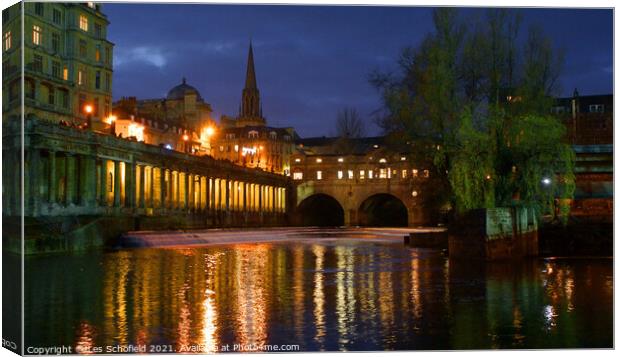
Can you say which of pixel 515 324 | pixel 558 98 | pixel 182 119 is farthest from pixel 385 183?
pixel 515 324

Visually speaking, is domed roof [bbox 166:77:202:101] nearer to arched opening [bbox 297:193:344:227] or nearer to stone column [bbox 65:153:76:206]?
arched opening [bbox 297:193:344:227]

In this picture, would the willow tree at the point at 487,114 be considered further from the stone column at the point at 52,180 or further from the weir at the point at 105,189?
the stone column at the point at 52,180

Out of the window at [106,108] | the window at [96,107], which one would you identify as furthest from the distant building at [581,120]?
the window at [106,108]

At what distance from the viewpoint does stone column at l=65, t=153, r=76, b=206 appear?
2276 inches

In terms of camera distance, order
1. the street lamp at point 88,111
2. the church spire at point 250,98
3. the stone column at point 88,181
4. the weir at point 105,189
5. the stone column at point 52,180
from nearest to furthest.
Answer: the weir at point 105,189 < the stone column at point 52,180 < the street lamp at point 88,111 < the stone column at point 88,181 < the church spire at point 250,98

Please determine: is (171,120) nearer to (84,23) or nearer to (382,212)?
(382,212)

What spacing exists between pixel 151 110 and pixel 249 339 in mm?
131996

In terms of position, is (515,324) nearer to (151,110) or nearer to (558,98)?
(558,98)

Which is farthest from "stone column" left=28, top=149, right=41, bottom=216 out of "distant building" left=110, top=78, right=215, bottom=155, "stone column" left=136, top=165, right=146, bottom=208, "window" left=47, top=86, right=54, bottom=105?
"distant building" left=110, top=78, right=215, bottom=155

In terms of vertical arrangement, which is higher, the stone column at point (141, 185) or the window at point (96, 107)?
the window at point (96, 107)

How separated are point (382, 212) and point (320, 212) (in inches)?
544

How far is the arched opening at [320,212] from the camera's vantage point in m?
129

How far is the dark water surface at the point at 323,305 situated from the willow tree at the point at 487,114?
4.22m

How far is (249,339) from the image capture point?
48.7 ft
